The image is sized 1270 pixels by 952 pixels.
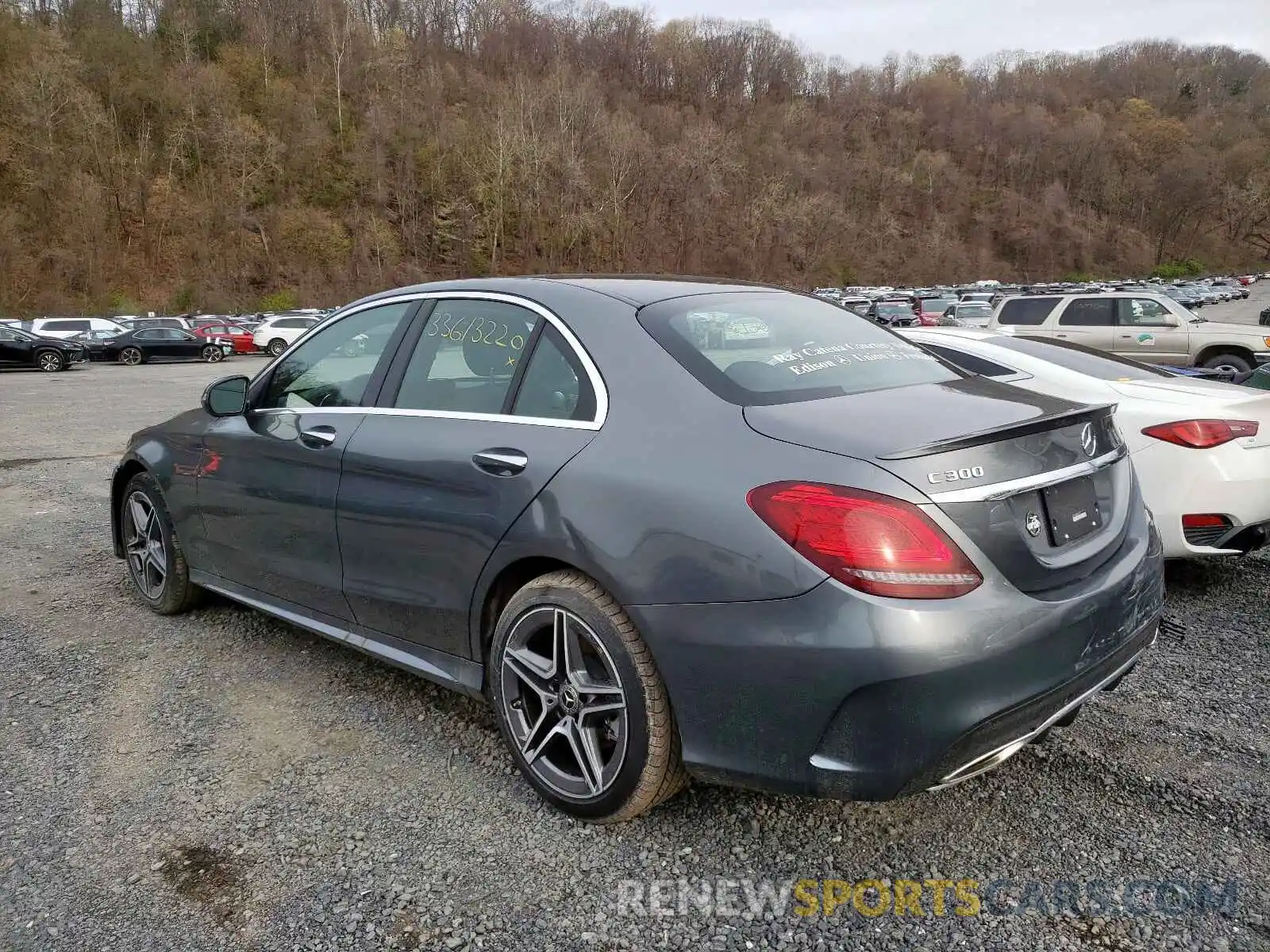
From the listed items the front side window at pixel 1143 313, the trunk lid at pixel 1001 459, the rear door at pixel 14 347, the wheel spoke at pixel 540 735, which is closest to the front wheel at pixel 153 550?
the wheel spoke at pixel 540 735

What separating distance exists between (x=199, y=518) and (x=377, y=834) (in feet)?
6.75

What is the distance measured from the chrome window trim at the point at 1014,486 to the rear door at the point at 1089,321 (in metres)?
14.1

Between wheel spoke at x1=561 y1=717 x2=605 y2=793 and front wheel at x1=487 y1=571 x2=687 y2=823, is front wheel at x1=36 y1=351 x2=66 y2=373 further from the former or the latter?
wheel spoke at x1=561 y1=717 x2=605 y2=793

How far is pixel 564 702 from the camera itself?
2.65 metres

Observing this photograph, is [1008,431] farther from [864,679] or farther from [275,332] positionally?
[275,332]

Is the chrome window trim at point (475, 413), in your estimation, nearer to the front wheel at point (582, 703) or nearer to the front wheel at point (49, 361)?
the front wheel at point (582, 703)

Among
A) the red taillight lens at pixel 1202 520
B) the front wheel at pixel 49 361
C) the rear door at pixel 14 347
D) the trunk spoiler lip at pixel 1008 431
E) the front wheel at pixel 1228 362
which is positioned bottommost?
the front wheel at pixel 49 361

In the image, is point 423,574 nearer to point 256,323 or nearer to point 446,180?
point 256,323

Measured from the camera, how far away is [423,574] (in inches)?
117

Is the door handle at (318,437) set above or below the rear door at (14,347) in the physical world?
above

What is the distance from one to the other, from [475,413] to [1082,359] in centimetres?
409

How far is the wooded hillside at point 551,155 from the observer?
64.1 m

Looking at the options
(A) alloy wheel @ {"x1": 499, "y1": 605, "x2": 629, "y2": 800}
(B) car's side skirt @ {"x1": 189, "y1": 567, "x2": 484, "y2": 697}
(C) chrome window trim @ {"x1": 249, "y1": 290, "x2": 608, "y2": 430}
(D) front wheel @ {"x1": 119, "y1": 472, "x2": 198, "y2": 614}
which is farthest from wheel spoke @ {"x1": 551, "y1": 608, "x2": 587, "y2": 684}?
(D) front wheel @ {"x1": 119, "y1": 472, "x2": 198, "y2": 614}

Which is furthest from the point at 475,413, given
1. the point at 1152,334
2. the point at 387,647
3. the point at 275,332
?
the point at 275,332
